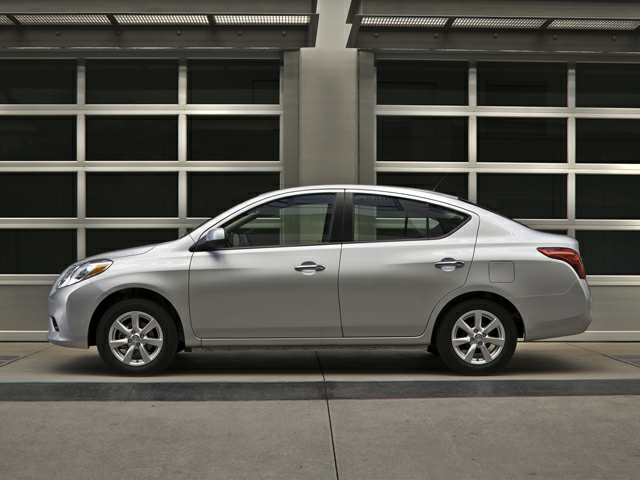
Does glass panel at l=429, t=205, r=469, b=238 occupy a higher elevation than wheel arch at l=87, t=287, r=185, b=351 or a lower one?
higher

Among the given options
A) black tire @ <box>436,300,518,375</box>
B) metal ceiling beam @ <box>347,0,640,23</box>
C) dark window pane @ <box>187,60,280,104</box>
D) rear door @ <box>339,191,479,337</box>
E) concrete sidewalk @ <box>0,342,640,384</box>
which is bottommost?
concrete sidewalk @ <box>0,342,640,384</box>

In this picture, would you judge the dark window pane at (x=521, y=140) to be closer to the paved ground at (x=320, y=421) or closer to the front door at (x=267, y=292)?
the paved ground at (x=320, y=421)

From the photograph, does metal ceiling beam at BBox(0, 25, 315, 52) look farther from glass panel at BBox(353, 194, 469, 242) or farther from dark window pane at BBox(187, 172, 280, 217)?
glass panel at BBox(353, 194, 469, 242)

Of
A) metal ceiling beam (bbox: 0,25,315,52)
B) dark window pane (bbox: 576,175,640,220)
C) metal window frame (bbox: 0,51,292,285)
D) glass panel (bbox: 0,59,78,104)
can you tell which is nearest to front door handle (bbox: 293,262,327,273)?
metal window frame (bbox: 0,51,292,285)

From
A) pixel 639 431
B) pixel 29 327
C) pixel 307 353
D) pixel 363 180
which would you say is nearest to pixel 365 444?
pixel 639 431

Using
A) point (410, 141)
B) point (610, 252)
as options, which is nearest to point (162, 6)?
point (410, 141)

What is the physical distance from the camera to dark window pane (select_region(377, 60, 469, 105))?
9.05m

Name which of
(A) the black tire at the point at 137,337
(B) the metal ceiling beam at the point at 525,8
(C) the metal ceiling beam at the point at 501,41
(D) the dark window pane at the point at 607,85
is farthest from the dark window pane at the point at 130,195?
(D) the dark window pane at the point at 607,85

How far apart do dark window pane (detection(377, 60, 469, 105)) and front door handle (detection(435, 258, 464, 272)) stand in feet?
11.8

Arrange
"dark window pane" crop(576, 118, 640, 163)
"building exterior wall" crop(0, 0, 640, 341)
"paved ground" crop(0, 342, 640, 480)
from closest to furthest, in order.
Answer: "paved ground" crop(0, 342, 640, 480), "building exterior wall" crop(0, 0, 640, 341), "dark window pane" crop(576, 118, 640, 163)

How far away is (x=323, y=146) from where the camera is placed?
8750 mm

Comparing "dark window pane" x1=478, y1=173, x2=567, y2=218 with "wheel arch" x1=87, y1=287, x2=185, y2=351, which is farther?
"dark window pane" x1=478, y1=173, x2=567, y2=218

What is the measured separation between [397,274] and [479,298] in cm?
80

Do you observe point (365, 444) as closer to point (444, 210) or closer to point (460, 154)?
point (444, 210)
